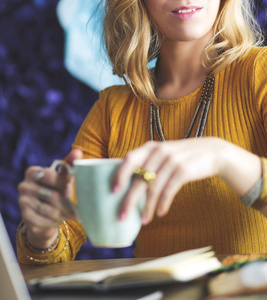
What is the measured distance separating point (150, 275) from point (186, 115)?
0.73 m

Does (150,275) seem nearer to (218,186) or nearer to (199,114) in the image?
(218,186)

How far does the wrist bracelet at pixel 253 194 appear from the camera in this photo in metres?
0.82

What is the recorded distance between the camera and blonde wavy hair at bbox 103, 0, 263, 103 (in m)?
1.30

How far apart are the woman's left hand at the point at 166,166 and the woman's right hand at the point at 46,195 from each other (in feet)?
0.42

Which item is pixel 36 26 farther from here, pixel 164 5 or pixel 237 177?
pixel 237 177

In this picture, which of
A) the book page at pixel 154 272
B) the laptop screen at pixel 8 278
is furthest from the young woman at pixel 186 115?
the laptop screen at pixel 8 278

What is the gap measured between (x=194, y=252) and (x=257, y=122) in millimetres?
561

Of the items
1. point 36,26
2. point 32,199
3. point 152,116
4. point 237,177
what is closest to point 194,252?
point 237,177

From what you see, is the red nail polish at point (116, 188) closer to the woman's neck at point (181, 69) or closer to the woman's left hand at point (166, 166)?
the woman's left hand at point (166, 166)

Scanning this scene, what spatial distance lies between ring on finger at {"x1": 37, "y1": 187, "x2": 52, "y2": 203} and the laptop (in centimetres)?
12

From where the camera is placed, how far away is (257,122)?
3.87ft

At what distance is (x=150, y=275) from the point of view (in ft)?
2.03

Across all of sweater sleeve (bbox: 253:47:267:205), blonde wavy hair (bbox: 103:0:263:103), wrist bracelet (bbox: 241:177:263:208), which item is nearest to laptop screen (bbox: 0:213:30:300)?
wrist bracelet (bbox: 241:177:263:208)

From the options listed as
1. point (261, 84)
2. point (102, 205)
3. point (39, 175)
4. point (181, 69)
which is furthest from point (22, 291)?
point (181, 69)
